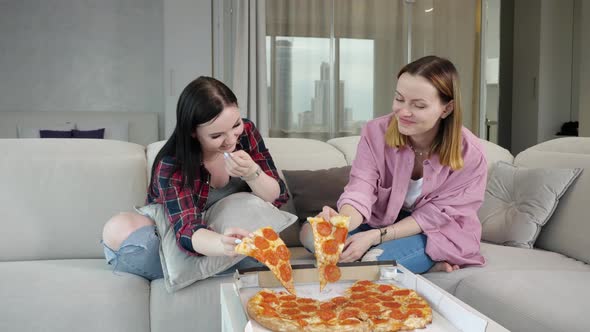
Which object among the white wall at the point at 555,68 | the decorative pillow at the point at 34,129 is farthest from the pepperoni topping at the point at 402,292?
the white wall at the point at 555,68

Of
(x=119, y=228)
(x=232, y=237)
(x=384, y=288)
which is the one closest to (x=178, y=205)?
(x=119, y=228)

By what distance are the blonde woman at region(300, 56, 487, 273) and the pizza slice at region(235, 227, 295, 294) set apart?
1.43ft

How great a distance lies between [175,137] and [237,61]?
8.93 ft

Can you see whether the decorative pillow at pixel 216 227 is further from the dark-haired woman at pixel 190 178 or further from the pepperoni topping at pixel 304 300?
the pepperoni topping at pixel 304 300

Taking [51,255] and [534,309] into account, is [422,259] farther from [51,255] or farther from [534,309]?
A: [51,255]

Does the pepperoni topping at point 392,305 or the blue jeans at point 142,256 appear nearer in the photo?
the pepperoni topping at point 392,305

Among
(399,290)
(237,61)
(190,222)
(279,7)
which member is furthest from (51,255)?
(279,7)

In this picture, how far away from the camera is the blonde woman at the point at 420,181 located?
6.00ft

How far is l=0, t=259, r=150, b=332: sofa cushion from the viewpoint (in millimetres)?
1715

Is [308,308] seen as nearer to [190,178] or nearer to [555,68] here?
[190,178]

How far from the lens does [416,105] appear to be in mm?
1821

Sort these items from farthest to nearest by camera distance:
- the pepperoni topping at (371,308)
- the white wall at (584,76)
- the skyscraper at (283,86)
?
the white wall at (584,76) → the skyscraper at (283,86) → the pepperoni topping at (371,308)

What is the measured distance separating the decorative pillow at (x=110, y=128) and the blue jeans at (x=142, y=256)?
3.10 meters

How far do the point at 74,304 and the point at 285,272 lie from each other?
0.74 meters
